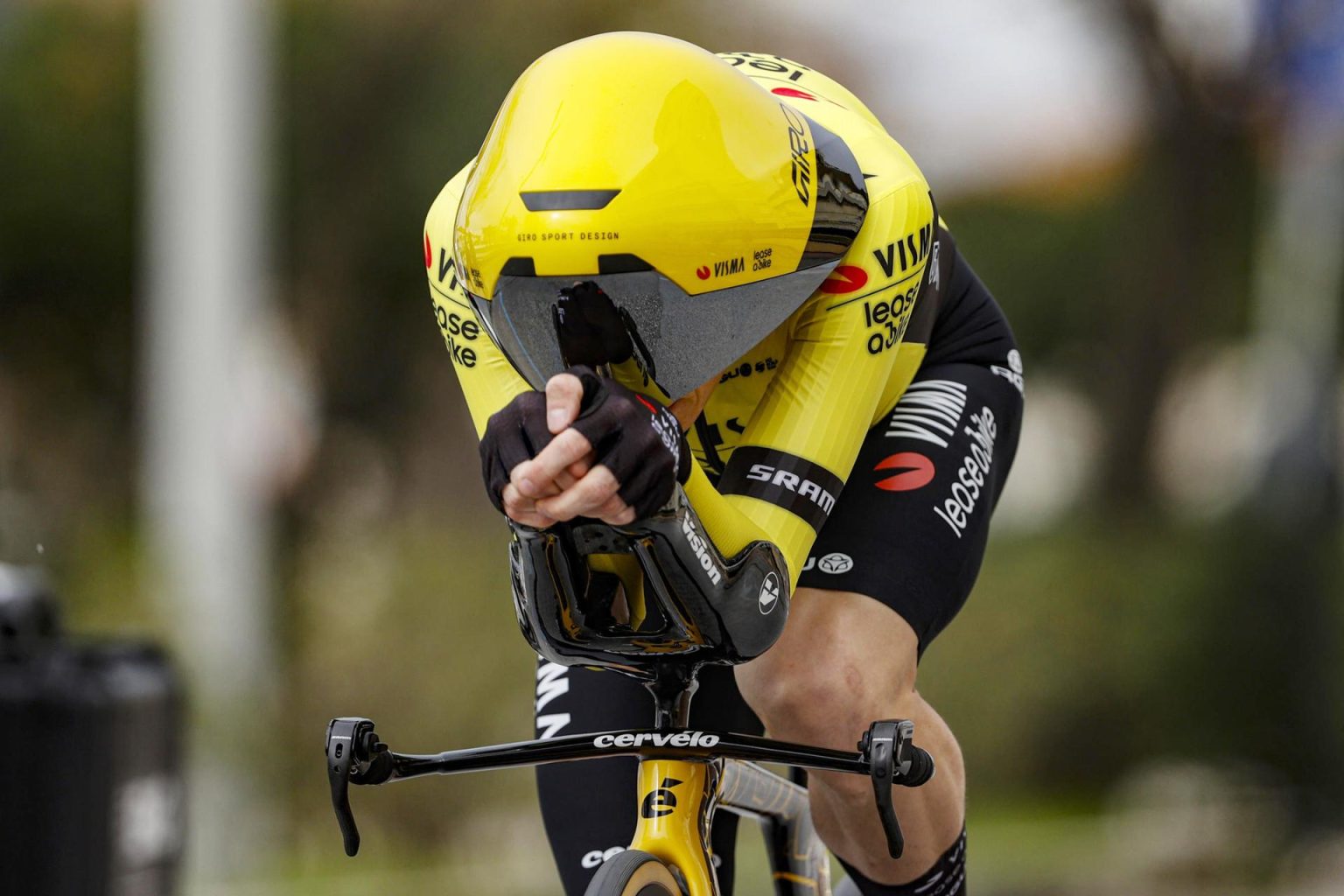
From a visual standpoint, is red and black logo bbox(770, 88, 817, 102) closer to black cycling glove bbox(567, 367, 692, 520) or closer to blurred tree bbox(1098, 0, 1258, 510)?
black cycling glove bbox(567, 367, 692, 520)

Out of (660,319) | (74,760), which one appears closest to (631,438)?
(660,319)

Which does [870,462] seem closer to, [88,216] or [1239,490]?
[1239,490]

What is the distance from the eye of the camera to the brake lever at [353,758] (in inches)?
102

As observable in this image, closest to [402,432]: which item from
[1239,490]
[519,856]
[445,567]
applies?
[445,567]

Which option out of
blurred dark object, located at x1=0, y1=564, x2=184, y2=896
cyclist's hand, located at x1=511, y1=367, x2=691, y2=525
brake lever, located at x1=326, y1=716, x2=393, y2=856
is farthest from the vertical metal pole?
cyclist's hand, located at x1=511, y1=367, x2=691, y2=525

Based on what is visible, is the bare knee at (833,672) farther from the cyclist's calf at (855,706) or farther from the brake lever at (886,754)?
the brake lever at (886,754)

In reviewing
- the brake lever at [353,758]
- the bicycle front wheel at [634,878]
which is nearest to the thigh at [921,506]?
the bicycle front wheel at [634,878]

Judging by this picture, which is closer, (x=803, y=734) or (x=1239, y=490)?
(x=803, y=734)

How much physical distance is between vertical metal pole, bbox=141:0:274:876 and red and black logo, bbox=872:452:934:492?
532cm

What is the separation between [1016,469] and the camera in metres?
12.4

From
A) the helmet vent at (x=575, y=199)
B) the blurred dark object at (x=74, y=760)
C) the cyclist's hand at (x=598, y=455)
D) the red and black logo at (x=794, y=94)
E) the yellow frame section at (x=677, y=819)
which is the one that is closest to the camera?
the cyclist's hand at (x=598, y=455)

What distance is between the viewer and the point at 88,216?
12078mm

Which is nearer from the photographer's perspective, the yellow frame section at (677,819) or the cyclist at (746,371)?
the cyclist at (746,371)

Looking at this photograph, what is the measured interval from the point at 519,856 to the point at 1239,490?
4322 mm
